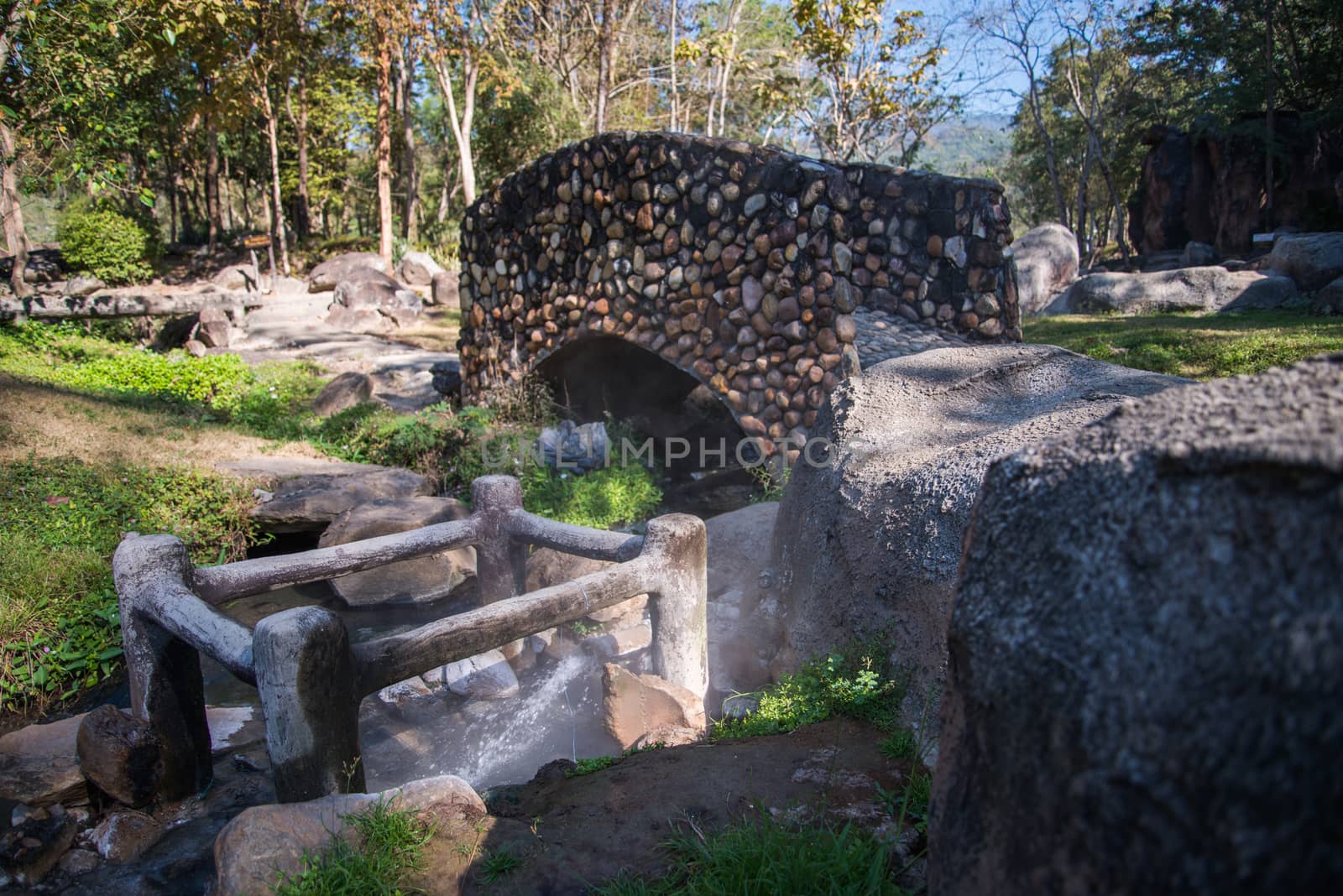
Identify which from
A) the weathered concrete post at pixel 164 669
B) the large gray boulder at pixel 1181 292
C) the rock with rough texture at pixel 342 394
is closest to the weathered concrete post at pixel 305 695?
the weathered concrete post at pixel 164 669

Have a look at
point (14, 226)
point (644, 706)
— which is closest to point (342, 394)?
point (644, 706)

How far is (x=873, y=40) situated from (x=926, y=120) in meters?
4.27

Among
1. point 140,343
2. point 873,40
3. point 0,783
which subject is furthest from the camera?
point 873,40

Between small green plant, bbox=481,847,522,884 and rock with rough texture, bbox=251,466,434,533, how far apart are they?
15.0ft

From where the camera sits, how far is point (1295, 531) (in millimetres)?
958

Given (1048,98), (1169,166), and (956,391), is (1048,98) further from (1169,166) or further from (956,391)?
(956,391)

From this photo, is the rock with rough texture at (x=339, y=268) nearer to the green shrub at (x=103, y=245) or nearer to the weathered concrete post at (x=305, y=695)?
the green shrub at (x=103, y=245)

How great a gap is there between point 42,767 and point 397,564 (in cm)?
279

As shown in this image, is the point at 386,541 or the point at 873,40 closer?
the point at 386,541

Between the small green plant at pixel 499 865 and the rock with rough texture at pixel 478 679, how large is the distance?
2389mm

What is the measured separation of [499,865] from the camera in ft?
7.02

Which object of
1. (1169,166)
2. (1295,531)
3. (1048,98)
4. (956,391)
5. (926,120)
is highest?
(1048,98)

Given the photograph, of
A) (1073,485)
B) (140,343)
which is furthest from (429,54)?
(1073,485)

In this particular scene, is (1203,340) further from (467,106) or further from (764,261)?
(467,106)
